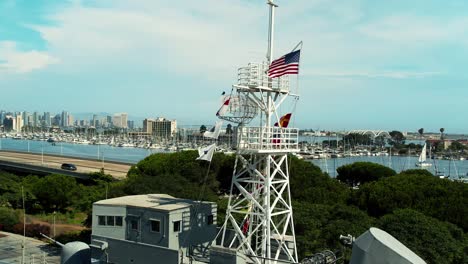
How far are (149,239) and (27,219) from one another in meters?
34.5

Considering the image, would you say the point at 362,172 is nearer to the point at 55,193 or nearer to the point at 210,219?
the point at 55,193

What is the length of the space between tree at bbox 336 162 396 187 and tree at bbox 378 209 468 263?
48585 millimetres

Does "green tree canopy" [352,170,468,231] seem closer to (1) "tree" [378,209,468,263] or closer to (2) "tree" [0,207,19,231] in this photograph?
(1) "tree" [378,209,468,263]

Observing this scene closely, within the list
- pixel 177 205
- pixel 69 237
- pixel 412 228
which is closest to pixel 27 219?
pixel 69 237

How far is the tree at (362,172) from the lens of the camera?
77.8 metres

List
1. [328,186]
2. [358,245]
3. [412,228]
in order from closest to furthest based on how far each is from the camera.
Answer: [358,245] < [412,228] < [328,186]

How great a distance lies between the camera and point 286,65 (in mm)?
19672

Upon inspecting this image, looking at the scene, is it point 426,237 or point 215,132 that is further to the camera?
point 426,237

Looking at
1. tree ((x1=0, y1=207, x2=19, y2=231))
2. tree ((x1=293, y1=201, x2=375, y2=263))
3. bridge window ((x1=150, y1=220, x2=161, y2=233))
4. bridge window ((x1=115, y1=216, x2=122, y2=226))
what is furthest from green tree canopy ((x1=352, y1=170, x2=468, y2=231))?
tree ((x1=0, y1=207, x2=19, y2=231))

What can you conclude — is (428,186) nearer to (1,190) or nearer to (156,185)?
(156,185)

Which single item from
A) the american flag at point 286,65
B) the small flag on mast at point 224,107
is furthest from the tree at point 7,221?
the american flag at point 286,65

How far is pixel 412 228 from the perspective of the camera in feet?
91.6

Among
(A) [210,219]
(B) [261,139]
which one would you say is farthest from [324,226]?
(B) [261,139]

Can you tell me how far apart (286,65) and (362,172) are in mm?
64712
